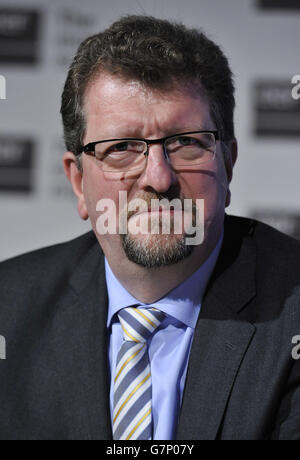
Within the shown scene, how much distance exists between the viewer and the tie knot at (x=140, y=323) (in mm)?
1041

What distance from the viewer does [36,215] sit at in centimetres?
212

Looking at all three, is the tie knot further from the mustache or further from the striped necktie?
the mustache

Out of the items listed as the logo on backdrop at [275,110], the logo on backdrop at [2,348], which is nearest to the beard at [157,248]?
the logo on backdrop at [2,348]

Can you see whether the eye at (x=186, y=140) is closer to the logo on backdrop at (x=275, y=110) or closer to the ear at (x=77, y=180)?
the ear at (x=77, y=180)

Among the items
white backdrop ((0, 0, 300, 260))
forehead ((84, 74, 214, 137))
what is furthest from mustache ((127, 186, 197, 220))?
white backdrop ((0, 0, 300, 260))

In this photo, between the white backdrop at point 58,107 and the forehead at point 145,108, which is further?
the white backdrop at point 58,107

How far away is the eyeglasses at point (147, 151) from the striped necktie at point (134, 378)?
28cm

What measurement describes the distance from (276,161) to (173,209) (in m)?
1.20

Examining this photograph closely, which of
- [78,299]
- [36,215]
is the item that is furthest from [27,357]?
[36,215]

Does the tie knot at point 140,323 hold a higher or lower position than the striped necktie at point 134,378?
higher

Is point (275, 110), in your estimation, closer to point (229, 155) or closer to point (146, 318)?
point (229, 155)

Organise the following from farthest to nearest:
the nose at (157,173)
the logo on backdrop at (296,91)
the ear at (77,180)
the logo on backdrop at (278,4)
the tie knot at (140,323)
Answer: the logo on backdrop at (278,4)
the logo on backdrop at (296,91)
the ear at (77,180)
the tie knot at (140,323)
the nose at (157,173)

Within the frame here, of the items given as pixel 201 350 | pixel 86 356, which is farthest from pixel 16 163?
pixel 201 350

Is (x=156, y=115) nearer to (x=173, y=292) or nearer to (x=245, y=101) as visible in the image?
(x=173, y=292)
